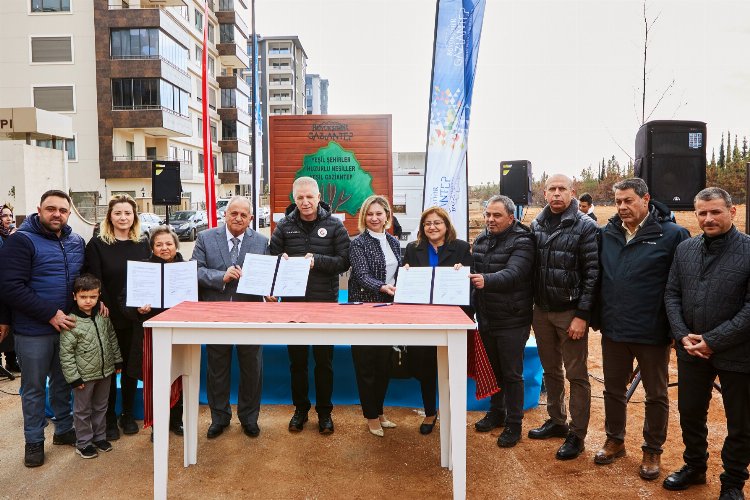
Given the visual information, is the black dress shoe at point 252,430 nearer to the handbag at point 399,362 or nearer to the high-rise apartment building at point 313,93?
the handbag at point 399,362

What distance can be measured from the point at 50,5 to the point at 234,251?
31.4 metres

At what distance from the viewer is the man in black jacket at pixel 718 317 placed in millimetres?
3062

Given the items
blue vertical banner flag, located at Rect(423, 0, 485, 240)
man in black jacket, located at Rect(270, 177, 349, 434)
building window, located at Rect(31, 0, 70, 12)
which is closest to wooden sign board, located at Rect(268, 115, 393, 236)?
blue vertical banner flag, located at Rect(423, 0, 485, 240)

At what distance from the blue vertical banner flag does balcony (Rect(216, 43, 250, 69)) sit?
1528 inches

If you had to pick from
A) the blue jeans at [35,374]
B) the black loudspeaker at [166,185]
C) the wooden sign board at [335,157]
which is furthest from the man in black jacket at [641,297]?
the black loudspeaker at [166,185]

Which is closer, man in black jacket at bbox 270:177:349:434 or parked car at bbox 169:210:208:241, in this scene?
man in black jacket at bbox 270:177:349:434

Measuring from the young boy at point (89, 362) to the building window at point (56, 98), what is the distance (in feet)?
97.5

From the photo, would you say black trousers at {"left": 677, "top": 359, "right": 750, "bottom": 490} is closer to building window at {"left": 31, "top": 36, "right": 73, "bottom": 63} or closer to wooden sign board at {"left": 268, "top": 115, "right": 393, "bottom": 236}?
wooden sign board at {"left": 268, "top": 115, "right": 393, "bottom": 236}

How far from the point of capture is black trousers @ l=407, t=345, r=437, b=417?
4199 millimetres

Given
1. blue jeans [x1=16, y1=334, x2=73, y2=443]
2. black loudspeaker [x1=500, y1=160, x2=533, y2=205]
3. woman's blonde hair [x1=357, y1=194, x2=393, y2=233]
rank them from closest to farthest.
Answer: blue jeans [x1=16, y1=334, x2=73, y2=443] → woman's blonde hair [x1=357, y1=194, x2=393, y2=233] → black loudspeaker [x1=500, y1=160, x2=533, y2=205]

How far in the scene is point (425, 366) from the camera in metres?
4.23

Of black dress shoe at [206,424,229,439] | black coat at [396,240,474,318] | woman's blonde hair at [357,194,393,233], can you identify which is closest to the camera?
black coat at [396,240,474,318]

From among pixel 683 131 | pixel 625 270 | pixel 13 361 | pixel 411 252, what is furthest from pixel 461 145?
pixel 13 361

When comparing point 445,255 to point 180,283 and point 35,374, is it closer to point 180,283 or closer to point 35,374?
point 180,283
